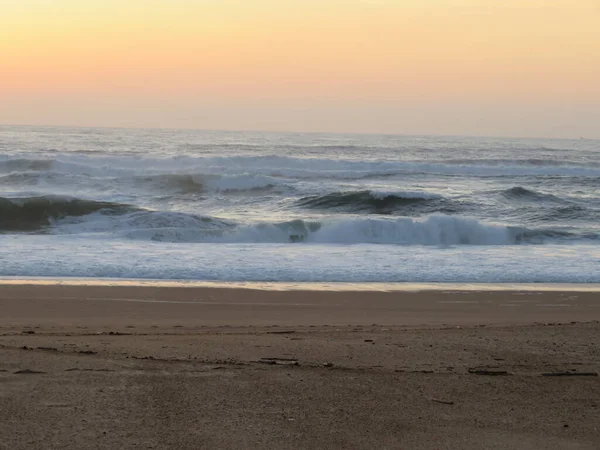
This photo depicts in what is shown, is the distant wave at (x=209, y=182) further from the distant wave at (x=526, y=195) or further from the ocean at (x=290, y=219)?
the distant wave at (x=526, y=195)

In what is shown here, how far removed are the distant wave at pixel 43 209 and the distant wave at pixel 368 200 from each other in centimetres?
637

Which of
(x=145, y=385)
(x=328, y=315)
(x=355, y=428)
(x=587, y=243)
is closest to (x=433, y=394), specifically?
(x=355, y=428)

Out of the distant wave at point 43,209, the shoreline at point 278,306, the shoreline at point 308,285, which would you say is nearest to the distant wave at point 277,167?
the distant wave at point 43,209

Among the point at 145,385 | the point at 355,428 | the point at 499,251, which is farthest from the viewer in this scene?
the point at 499,251

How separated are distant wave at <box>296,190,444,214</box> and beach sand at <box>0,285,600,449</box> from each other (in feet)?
53.3

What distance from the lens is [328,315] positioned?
7785mm

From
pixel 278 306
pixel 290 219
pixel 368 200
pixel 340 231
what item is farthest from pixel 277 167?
pixel 278 306

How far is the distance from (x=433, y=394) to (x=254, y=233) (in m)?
12.2

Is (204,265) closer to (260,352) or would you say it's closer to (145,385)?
(260,352)

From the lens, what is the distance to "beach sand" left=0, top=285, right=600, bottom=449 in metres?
3.41

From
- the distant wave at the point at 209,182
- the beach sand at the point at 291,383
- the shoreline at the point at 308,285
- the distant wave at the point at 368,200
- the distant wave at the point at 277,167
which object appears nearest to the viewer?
the beach sand at the point at 291,383

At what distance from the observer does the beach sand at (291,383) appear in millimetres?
3406

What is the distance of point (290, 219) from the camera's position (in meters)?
19.2

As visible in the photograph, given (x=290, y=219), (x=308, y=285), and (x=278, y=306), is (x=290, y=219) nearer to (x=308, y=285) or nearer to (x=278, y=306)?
(x=308, y=285)
